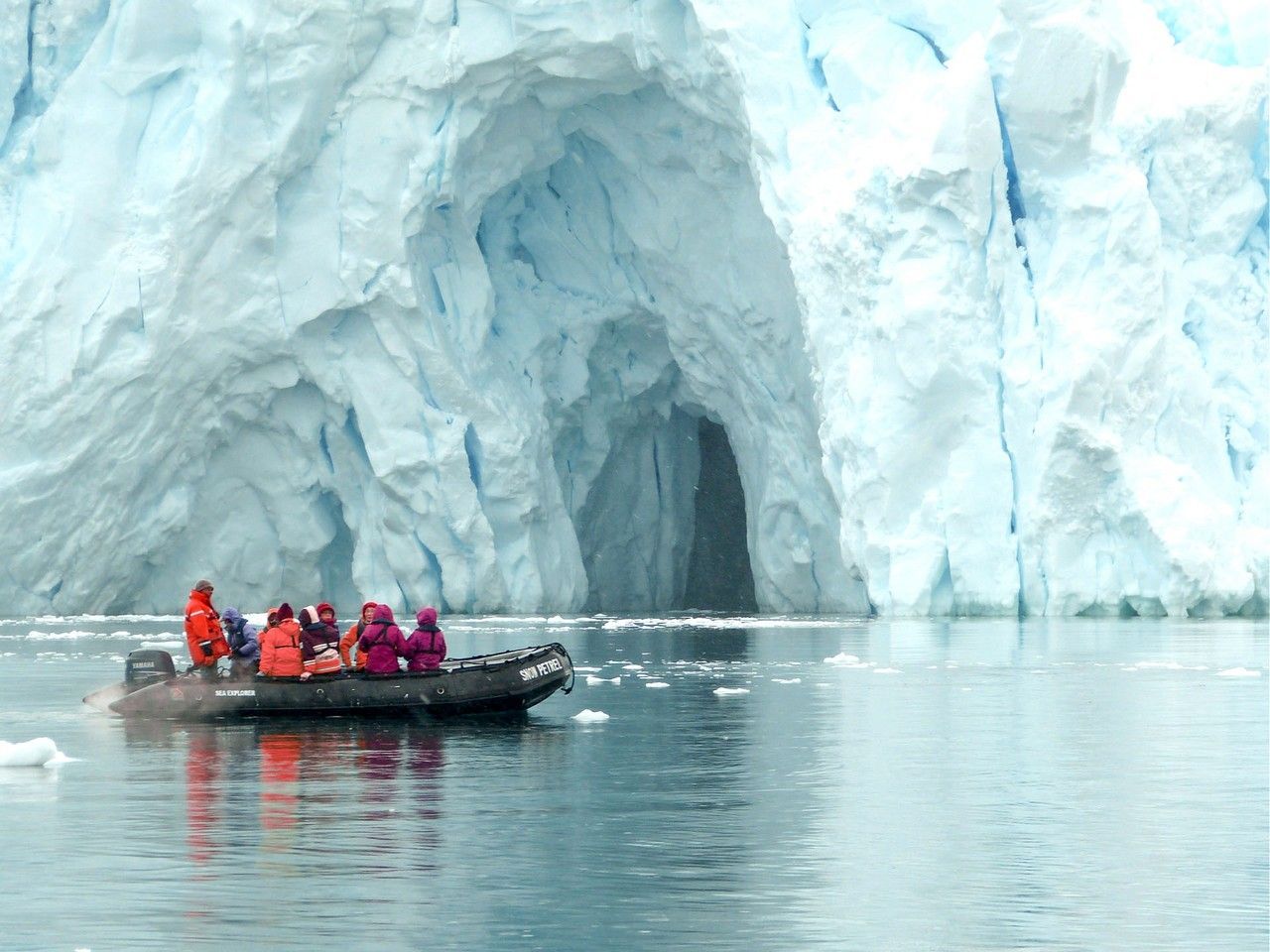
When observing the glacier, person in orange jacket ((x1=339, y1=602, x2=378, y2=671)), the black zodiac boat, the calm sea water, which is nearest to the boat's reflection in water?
the calm sea water

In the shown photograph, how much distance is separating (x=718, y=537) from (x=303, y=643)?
92.7 ft

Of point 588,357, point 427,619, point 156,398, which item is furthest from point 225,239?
point 427,619

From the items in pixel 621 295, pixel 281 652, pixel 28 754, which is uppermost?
pixel 621 295

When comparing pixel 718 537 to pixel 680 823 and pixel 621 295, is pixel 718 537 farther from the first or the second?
pixel 680 823

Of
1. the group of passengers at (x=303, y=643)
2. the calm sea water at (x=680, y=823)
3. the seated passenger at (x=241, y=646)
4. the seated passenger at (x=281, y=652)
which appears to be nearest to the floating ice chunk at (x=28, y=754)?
the calm sea water at (x=680, y=823)

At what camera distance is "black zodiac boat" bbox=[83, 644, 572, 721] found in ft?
47.6

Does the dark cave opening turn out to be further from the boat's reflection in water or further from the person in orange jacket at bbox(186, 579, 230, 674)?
the boat's reflection in water

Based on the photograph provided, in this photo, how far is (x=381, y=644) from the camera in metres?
14.8

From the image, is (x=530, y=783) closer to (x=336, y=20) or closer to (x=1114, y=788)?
(x=1114, y=788)

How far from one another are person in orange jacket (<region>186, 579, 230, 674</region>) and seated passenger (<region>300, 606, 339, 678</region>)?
2.32 feet

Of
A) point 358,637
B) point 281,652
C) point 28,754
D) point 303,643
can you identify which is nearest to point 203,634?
point 303,643

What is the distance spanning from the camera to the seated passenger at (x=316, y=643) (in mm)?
15141

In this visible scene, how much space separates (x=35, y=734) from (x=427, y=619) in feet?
9.77

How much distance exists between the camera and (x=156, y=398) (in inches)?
1256
